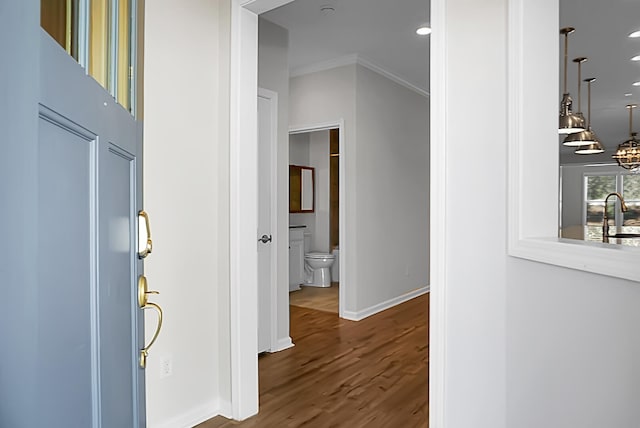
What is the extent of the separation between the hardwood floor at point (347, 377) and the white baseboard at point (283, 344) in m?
0.06

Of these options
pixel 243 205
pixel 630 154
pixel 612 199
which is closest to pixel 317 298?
pixel 243 205

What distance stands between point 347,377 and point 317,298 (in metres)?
2.70

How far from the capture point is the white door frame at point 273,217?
149 inches

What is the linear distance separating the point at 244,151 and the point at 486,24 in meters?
1.41

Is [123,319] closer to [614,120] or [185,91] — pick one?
[185,91]

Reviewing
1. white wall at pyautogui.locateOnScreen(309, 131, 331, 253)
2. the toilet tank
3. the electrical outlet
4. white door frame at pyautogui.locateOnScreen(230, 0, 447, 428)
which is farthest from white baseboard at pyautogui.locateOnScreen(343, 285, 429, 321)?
the electrical outlet

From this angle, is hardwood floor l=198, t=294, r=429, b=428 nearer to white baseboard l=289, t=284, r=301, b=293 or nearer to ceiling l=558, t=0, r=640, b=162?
white baseboard l=289, t=284, r=301, b=293

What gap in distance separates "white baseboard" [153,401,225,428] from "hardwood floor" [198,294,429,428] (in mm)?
41

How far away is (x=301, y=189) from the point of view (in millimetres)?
7051

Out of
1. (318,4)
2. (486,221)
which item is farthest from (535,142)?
(318,4)

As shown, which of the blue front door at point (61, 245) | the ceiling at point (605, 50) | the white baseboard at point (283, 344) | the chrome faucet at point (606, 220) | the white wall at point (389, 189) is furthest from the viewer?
the white wall at point (389, 189)

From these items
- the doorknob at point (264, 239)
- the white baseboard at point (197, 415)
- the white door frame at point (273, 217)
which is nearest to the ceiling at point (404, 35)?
the white door frame at point (273, 217)

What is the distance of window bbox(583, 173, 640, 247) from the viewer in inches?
432

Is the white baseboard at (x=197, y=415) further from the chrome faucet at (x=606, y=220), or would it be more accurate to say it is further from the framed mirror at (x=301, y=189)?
the framed mirror at (x=301, y=189)
